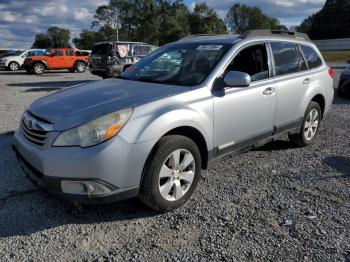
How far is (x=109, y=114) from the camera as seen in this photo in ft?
11.3

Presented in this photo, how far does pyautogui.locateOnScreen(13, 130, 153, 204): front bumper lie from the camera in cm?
329

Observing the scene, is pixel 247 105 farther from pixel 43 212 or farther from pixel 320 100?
pixel 43 212

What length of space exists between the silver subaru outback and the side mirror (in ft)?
0.04

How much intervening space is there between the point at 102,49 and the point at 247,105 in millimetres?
12757

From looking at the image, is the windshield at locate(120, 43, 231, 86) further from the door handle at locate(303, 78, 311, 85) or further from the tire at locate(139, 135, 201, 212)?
the door handle at locate(303, 78, 311, 85)

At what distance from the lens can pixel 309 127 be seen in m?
6.07

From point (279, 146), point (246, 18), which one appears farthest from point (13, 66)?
point (246, 18)

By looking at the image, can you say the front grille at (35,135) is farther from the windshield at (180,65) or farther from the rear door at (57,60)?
the rear door at (57,60)

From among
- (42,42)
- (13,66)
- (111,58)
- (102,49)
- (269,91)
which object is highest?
(42,42)

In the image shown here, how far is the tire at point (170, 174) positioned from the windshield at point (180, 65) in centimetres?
80

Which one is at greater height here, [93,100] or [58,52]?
[58,52]

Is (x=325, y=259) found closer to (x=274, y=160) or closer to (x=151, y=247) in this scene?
(x=151, y=247)

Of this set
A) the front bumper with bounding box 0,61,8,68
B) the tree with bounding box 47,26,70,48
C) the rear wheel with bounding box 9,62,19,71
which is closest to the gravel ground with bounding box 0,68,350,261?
the rear wheel with bounding box 9,62,19,71

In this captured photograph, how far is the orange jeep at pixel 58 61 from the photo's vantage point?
81.5 ft
